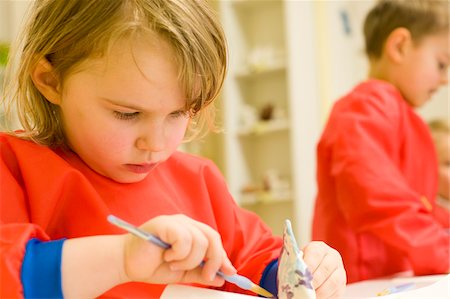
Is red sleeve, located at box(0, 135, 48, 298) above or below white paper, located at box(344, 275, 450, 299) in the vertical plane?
above

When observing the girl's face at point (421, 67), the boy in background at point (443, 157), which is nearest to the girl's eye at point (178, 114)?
the girl's face at point (421, 67)

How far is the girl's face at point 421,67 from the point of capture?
1.09m

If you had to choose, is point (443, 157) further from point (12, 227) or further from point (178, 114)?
point (12, 227)

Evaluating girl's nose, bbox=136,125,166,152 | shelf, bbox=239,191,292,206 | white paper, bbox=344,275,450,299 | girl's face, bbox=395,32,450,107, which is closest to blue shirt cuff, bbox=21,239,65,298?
girl's nose, bbox=136,125,166,152

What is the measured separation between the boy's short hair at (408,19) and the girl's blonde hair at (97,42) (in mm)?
625

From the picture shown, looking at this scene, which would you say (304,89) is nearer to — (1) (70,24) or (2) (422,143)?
(2) (422,143)

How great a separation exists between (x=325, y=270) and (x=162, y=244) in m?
0.18

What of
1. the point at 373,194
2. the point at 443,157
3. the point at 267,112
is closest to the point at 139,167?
the point at 373,194

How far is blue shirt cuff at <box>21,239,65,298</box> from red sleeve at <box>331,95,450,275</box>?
0.57 m

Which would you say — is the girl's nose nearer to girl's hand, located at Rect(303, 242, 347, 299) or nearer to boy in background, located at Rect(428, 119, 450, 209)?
girl's hand, located at Rect(303, 242, 347, 299)

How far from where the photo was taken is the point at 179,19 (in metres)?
0.52

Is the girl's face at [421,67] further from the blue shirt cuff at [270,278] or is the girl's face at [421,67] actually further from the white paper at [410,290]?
the blue shirt cuff at [270,278]

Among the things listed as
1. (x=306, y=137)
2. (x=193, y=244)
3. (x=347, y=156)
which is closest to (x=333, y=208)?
(x=347, y=156)

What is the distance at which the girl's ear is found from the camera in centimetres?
54
